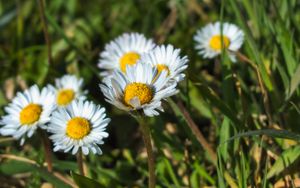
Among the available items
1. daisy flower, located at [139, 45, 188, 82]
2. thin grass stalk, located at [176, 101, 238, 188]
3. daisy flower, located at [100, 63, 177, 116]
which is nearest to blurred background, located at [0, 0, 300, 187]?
thin grass stalk, located at [176, 101, 238, 188]

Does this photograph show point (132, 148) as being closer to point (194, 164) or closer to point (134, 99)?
point (194, 164)

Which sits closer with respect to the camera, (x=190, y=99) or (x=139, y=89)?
(x=139, y=89)

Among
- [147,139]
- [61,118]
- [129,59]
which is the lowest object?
[147,139]

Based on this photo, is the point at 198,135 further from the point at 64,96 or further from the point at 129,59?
the point at 64,96

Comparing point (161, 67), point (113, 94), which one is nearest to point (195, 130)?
point (161, 67)

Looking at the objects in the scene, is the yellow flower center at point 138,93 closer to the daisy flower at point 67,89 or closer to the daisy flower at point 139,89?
the daisy flower at point 139,89
